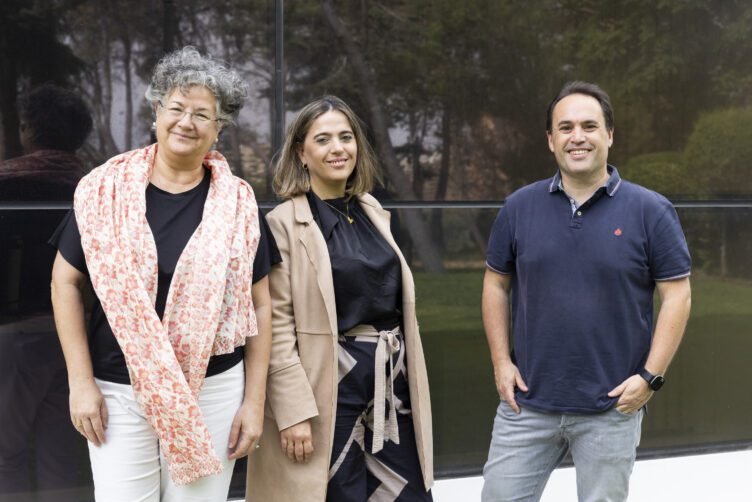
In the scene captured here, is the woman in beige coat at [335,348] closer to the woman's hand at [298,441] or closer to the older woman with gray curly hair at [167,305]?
the woman's hand at [298,441]

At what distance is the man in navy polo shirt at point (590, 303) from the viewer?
99.9 inches

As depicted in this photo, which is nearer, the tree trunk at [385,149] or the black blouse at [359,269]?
the black blouse at [359,269]

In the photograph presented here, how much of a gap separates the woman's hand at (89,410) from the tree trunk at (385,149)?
198 cm

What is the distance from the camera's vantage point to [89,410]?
7.50 feet

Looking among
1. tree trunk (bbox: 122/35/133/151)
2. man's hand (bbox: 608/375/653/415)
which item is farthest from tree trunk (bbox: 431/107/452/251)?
man's hand (bbox: 608/375/653/415)

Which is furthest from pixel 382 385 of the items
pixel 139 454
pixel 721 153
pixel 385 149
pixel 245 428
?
pixel 721 153

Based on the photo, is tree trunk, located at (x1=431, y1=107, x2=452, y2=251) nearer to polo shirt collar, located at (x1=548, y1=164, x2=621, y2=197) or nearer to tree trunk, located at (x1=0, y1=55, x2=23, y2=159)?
polo shirt collar, located at (x1=548, y1=164, x2=621, y2=197)

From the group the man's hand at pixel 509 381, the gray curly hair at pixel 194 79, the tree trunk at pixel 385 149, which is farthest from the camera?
the tree trunk at pixel 385 149

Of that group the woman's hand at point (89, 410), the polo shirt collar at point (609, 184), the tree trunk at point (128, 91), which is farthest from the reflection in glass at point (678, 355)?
the woman's hand at point (89, 410)

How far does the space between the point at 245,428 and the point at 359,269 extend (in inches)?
24.4

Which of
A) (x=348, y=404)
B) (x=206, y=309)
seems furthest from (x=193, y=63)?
(x=348, y=404)

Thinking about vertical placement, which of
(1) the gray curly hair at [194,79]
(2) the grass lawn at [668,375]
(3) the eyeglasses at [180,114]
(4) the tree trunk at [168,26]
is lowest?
(2) the grass lawn at [668,375]

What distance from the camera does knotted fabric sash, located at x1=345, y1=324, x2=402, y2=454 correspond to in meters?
2.60

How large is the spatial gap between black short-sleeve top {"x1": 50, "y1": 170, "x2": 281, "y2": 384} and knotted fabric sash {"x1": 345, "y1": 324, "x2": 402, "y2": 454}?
462 millimetres
